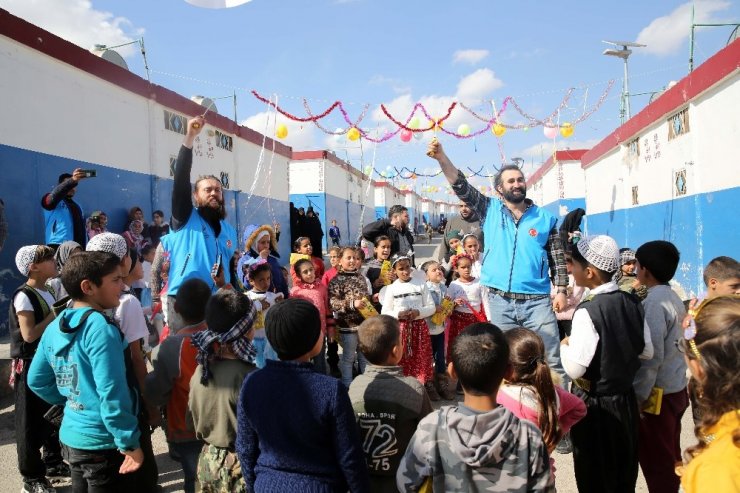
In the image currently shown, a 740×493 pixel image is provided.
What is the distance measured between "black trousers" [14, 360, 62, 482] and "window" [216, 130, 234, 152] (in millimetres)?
11554

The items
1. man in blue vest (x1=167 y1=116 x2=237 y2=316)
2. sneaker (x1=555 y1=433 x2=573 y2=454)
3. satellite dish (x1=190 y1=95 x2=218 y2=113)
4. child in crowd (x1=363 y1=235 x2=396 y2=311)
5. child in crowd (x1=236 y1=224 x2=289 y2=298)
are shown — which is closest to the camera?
man in blue vest (x1=167 y1=116 x2=237 y2=316)

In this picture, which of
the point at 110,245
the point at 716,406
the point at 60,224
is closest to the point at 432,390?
the point at 110,245

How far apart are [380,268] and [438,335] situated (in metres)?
1.10

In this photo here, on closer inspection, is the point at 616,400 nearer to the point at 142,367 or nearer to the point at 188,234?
the point at 142,367

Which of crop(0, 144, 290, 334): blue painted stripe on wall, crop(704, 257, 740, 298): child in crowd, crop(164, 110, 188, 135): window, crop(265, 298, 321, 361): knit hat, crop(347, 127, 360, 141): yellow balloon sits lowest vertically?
crop(265, 298, 321, 361): knit hat

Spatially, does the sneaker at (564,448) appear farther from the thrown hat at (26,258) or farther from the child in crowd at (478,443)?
the thrown hat at (26,258)

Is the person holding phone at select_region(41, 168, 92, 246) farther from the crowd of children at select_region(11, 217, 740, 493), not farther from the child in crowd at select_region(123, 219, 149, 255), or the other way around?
the crowd of children at select_region(11, 217, 740, 493)

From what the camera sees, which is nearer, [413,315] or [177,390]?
[177,390]

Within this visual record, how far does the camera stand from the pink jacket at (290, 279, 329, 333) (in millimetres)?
5055

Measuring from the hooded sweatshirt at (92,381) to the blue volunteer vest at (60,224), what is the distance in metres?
5.15

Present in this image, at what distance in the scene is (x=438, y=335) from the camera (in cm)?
524

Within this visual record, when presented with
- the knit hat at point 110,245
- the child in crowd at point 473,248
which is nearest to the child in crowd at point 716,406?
the knit hat at point 110,245

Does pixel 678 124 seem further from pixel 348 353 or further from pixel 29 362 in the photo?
pixel 29 362

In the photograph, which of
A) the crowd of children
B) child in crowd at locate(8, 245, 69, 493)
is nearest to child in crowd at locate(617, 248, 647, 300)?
the crowd of children
